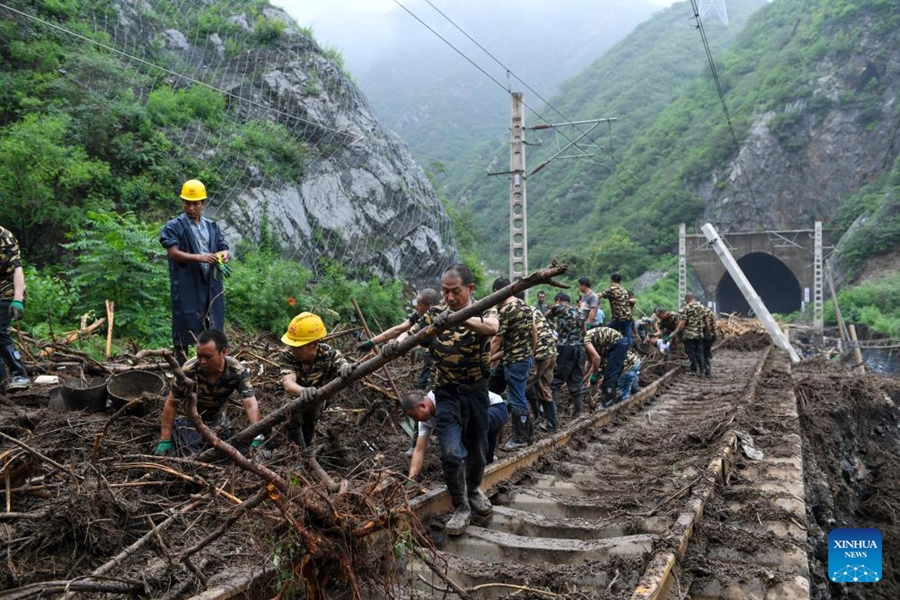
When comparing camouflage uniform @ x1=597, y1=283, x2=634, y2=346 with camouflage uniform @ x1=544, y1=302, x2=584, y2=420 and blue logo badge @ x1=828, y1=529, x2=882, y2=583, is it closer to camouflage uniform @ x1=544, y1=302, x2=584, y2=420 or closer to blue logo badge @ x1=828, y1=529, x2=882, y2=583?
camouflage uniform @ x1=544, y1=302, x2=584, y2=420

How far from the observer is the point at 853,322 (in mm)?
35625

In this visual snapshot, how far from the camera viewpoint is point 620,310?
1088 cm

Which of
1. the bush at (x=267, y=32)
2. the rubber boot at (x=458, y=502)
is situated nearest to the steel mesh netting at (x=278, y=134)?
the bush at (x=267, y=32)

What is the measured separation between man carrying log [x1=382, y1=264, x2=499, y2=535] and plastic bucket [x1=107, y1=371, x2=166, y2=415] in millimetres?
3193

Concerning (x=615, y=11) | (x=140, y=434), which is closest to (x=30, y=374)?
(x=140, y=434)

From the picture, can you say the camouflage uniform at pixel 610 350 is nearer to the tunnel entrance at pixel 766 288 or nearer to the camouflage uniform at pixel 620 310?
the camouflage uniform at pixel 620 310

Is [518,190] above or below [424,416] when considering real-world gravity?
above

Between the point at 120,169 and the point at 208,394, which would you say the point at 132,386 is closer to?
the point at 208,394

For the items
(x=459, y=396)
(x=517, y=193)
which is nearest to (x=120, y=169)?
(x=517, y=193)

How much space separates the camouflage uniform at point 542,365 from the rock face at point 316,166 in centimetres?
1085

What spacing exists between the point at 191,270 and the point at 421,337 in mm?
3651

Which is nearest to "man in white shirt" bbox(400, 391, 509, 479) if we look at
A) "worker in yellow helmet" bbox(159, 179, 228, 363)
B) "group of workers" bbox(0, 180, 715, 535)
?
"group of workers" bbox(0, 180, 715, 535)

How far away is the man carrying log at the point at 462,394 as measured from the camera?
435cm

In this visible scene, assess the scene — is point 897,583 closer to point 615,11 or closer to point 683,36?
point 683,36
